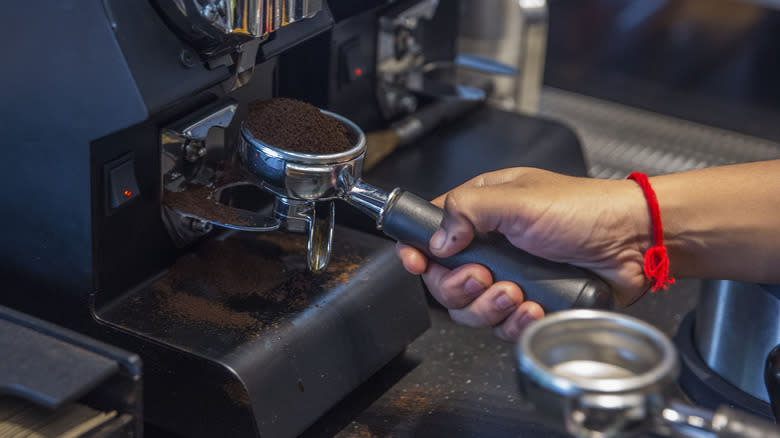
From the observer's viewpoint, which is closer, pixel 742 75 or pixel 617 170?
pixel 617 170

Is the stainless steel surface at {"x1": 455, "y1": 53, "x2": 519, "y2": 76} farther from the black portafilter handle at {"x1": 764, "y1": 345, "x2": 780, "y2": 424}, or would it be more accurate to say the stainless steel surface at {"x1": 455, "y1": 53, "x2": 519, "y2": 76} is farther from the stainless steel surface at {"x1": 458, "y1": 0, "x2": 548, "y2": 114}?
the black portafilter handle at {"x1": 764, "y1": 345, "x2": 780, "y2": 424}

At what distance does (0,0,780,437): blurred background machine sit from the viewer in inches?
18.5

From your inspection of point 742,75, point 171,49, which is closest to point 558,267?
point 171,49

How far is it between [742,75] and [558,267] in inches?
36.4

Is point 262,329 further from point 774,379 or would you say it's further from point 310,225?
point 774,379

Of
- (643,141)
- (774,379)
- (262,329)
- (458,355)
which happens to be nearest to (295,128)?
(262,329)

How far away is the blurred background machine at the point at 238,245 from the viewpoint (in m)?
0.47

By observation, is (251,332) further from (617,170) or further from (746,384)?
(617,170)

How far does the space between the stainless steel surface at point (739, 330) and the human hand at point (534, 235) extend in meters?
0.10

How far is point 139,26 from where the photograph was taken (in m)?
0.46

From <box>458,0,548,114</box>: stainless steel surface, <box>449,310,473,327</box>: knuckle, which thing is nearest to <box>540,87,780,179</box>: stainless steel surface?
<box>458,0,548,114</box>: stainless steel surface

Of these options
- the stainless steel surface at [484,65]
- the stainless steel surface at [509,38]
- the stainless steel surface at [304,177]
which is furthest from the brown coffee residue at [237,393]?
the stainless steel surface at [509,38]

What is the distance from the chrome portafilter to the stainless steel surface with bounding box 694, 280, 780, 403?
0.30m

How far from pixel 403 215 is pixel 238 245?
154 millimetres
